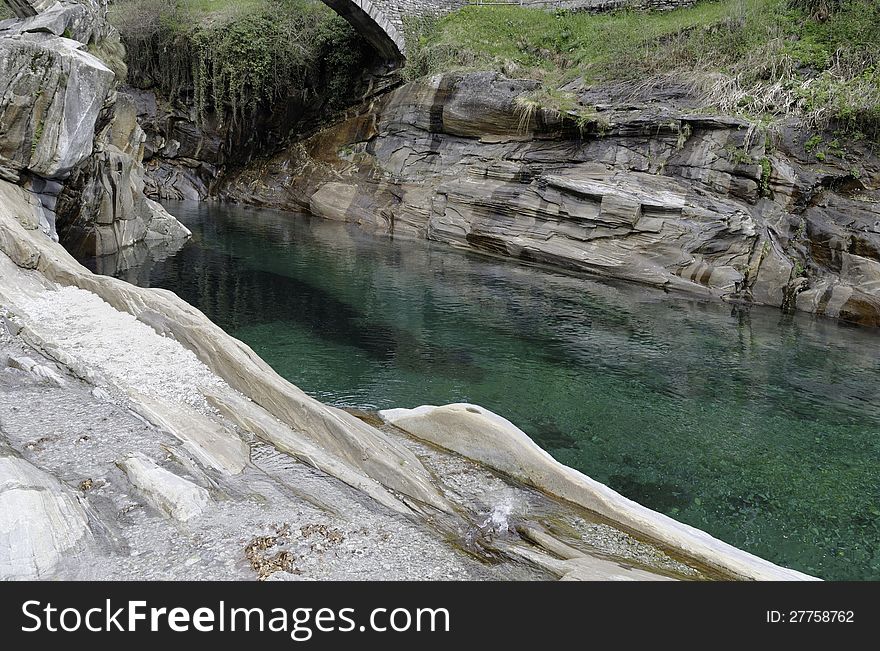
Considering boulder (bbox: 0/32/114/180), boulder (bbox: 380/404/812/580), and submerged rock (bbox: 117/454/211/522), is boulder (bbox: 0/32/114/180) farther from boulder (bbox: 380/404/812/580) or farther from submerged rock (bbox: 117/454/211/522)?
submerged rock (bbox: 117/454/211/522)

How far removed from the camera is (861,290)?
13.9m

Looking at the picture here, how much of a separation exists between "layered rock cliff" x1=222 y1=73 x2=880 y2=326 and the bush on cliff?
5658 mm

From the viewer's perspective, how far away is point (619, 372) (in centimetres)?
1004

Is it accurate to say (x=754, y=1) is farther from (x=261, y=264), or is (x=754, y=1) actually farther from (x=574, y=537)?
(x=574, y=537)

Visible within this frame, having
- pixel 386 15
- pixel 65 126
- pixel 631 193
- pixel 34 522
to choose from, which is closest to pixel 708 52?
pixel 631 193

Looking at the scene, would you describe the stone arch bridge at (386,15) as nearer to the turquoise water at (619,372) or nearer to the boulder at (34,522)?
the turquoise water at (619,372)

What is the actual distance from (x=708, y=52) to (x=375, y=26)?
41.6 feet

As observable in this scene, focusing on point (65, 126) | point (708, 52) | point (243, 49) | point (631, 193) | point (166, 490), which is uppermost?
point (243, 49)

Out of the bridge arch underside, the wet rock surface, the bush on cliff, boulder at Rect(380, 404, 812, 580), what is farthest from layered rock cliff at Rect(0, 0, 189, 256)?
the bush on cliff

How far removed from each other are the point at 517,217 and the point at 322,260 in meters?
5.99

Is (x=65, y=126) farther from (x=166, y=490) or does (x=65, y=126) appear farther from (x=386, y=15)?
(x=386, y=15)

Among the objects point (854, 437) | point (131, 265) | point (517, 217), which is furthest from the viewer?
point (517, 217)

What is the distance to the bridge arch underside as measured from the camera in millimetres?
24609
